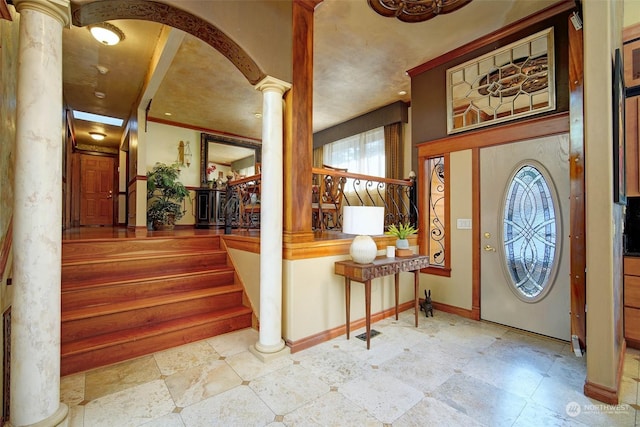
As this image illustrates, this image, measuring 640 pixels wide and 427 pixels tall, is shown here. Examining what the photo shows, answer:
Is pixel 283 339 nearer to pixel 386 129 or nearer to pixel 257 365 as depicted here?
pixel 257 365

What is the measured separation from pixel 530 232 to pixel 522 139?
40.7 inches

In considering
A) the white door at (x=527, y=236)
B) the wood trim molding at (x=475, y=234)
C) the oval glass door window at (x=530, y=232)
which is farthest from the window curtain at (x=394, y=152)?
the oval glass door window at (x=530, y=232)

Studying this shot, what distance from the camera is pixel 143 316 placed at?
274 centimetres

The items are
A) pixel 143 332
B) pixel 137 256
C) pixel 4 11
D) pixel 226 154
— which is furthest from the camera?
pixel 226 154

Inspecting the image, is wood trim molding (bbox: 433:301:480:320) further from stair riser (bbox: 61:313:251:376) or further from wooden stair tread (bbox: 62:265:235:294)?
wooden stair tread (bbox: 62:265:235:294)

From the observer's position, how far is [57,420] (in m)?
1.58

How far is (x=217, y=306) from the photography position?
3.21 meters

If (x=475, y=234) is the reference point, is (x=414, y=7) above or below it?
above

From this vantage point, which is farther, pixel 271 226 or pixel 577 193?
pixel 577 193

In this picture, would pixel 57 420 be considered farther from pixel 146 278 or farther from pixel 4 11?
pixel 4 11

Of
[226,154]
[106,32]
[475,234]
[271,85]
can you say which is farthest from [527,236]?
[226,154]

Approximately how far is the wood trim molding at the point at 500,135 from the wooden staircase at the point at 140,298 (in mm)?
3167

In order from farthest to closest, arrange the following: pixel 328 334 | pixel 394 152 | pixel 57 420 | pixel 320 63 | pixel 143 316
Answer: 1. pixel 394 152
2. pixel 320 63
3. pixel 328 334
4. pixel 143 316
5. pixel 57 420

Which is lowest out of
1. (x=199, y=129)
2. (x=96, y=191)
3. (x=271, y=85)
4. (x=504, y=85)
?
(x=96, y=191)
